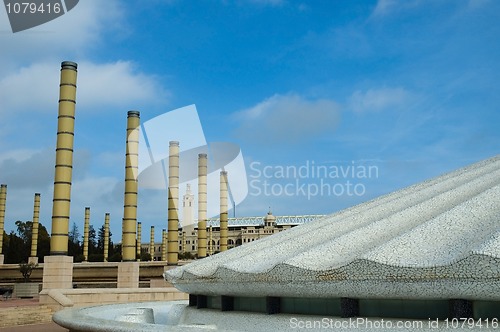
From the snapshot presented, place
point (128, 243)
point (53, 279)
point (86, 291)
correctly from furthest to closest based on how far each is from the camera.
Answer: point (128, 243) → point (53, 279) → point (86, 291)

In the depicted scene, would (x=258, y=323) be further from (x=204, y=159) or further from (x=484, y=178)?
(x=204, y=159)

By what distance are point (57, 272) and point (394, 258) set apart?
16961 mm

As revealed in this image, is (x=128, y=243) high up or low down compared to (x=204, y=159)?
down

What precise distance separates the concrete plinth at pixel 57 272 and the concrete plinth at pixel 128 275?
16.9 ft

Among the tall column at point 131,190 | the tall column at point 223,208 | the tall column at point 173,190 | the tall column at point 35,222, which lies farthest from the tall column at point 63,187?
the tall column at point 35,222

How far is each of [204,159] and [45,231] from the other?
43184 millimetres

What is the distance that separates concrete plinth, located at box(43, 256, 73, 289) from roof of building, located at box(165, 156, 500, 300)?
1293cm

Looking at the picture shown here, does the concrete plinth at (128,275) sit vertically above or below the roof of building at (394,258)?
below

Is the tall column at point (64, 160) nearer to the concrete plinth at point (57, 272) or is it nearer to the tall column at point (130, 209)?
the concrete plinth at point (57, 272)

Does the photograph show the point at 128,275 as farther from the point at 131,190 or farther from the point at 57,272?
the point at 57,272

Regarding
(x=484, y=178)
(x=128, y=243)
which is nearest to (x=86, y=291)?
(x=128, y=243)

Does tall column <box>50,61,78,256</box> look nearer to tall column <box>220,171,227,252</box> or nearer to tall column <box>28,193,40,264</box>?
tall column <box>220,171,227,252</box>

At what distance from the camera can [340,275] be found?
5539 mm

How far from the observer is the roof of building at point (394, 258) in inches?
190
